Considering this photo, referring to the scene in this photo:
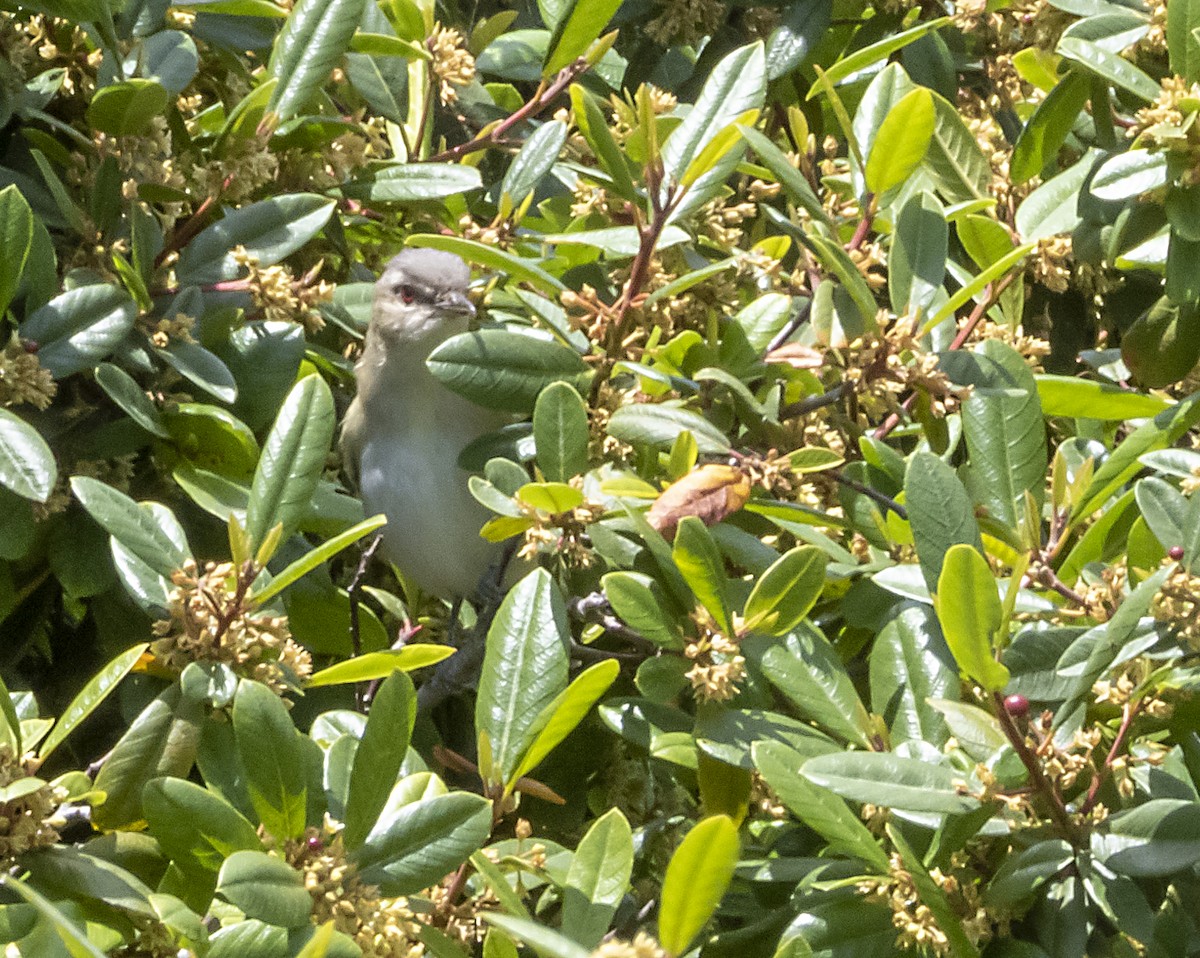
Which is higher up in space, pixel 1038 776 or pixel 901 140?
pixel 901 140

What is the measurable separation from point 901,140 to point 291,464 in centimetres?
108

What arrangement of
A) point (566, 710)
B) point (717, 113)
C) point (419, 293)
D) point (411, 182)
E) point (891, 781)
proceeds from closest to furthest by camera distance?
point (891, 781) < point (566, 710) < point (717, 113) < point (411, 182) < point (419, 293)

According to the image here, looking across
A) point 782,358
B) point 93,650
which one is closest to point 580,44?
point 782,358

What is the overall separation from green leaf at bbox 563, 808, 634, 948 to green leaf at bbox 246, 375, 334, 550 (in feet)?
2.12

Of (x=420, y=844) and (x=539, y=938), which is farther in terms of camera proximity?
(x=420, y=844)

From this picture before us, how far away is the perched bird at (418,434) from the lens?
159 inches

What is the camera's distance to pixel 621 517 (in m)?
2.31

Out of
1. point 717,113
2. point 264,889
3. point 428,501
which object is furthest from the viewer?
point 428,501

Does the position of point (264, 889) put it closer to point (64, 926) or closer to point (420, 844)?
point (420, 844)

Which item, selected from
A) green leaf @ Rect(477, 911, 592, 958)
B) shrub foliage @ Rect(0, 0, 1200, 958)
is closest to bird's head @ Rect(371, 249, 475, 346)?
shrub foliage @ Rect(0, 0, 1200, 958)

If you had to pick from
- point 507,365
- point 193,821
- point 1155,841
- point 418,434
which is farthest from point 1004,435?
point 418,434

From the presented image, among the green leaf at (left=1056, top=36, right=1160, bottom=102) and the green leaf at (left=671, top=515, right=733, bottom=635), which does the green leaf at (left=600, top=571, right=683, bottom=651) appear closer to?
the green leaf at (left=671, top=515, right=733, bottom=635)

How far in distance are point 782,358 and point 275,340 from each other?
864 mm

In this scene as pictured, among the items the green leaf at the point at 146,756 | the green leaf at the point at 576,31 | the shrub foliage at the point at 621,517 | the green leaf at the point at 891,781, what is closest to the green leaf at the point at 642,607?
the shrub foliage at the point at 621,517
